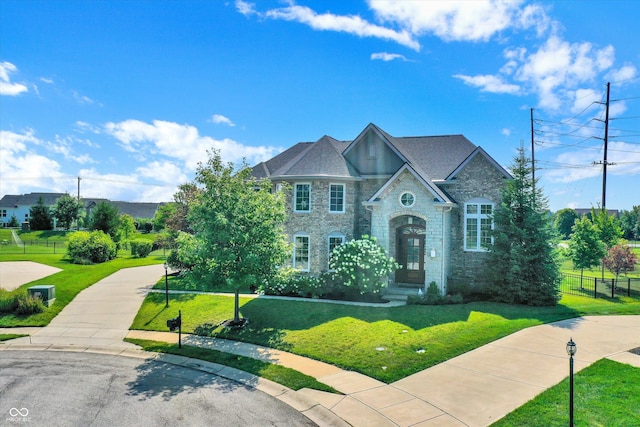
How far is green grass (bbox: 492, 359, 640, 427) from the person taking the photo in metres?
7.70

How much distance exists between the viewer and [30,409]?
903 centimetres

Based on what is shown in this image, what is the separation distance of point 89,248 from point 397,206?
90.4ft

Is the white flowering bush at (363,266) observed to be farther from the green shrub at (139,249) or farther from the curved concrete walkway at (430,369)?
the green shrub at (139,249)

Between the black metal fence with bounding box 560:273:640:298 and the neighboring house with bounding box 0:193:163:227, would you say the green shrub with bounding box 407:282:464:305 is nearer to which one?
the black metal fence with bounding box 560:273:640:298

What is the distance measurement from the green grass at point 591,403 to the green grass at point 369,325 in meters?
3.09

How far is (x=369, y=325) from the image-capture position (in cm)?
1452

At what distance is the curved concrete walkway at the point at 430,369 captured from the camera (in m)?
8.45

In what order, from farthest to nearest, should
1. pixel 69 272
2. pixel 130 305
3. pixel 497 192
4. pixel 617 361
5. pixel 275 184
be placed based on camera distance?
pixel 69 272
pixel 275 184
pixel 497 192
pixel 130 305
pixel 617 361

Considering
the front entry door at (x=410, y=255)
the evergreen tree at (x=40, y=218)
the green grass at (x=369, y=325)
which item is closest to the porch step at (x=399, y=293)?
the front entry door at (x=410, y=255)

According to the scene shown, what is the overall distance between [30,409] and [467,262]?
1900 cm

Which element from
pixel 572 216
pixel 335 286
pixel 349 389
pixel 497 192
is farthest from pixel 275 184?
pixel 572 216

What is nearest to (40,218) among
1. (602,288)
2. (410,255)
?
(410,255)

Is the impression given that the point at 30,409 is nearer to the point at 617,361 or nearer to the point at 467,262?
the point at 617,361

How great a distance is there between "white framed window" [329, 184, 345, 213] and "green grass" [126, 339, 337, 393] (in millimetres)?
10836
